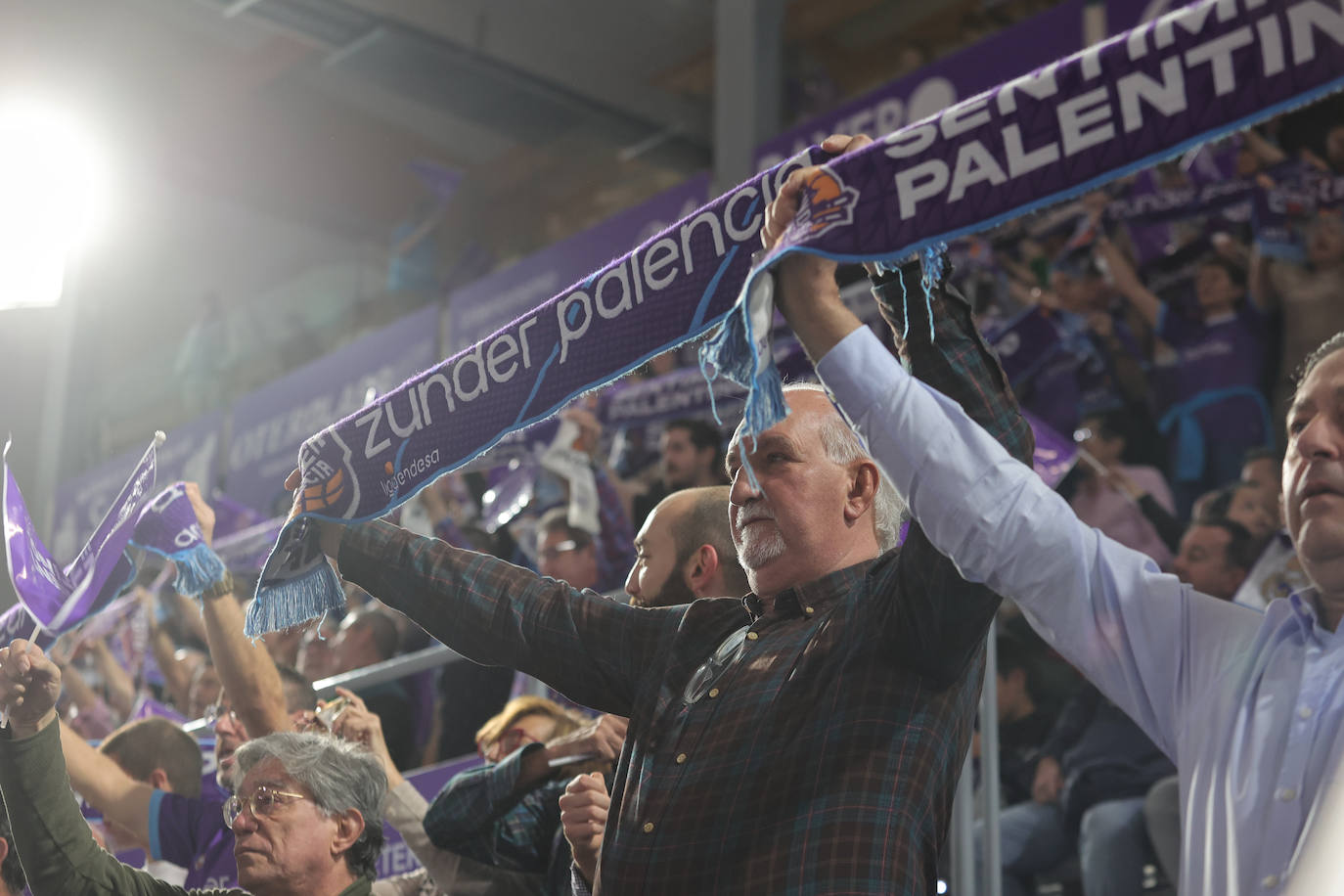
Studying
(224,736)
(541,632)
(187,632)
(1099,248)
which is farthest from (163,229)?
(541,632)

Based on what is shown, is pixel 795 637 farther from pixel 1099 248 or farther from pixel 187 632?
→ pixel 187 632

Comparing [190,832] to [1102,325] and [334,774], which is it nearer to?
[334,774]

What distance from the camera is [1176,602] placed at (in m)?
1.41

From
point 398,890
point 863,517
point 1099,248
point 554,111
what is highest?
point 554,111

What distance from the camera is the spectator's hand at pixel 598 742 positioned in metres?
2.32

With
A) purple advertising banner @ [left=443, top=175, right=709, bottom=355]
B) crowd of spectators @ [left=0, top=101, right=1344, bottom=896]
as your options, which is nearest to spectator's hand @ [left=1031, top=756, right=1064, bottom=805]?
crowd of spectators @ [left=0, top=101, right=1344, bottom=896]

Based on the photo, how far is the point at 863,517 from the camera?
1.81 m

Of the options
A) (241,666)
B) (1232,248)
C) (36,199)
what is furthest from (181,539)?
(1232,248)

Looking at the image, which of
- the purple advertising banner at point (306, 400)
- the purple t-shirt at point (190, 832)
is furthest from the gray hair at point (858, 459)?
the purple advertising banner at point (306, 400)

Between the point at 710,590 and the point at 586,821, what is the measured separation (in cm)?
42

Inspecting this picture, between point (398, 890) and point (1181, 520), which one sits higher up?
point (1181, 520)

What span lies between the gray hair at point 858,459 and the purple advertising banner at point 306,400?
5384 mm

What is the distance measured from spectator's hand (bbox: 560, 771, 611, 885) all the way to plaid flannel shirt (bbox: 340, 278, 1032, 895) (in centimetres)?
25

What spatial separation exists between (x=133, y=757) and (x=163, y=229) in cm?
857
